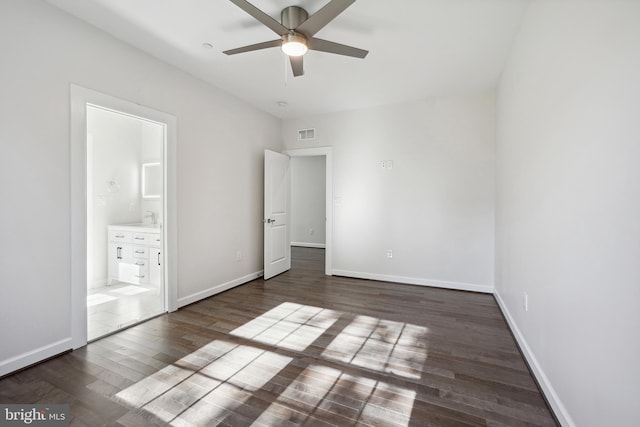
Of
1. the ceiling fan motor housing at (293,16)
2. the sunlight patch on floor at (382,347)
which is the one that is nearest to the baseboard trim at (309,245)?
the sunlight patch on floor at (382,347)

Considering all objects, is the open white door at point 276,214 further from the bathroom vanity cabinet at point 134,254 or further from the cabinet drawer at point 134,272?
the cabinet drawer at point 134,272

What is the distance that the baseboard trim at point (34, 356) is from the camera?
197 centimetres

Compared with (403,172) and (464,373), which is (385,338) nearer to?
(464,373)

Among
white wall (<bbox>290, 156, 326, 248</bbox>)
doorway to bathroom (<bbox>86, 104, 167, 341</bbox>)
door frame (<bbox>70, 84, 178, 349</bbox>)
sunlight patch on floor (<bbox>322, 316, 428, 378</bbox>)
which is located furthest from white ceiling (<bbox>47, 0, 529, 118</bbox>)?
white wall (<bbox>290, 156, 326, 248</bbox>)

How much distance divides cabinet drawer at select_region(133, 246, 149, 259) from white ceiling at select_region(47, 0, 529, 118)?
2.47 metres

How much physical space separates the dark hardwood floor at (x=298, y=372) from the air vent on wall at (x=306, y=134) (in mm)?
3005

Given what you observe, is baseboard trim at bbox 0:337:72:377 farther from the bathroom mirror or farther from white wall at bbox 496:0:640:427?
white wall at bbox 496:0:640:427

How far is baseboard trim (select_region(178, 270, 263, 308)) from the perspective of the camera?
336 centimetres

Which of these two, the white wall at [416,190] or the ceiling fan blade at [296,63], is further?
the white wall at [416,190]

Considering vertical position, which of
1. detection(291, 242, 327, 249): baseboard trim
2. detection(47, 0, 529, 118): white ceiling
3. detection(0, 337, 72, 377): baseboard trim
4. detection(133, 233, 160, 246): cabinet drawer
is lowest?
detection(0, 337, 72, 377): baseboard trim

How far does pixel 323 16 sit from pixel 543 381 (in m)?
2.85

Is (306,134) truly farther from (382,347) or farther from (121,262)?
(382,347)

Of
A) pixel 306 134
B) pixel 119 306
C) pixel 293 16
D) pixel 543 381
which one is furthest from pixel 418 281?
pixel 119 306

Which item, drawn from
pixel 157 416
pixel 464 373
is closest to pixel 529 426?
pixel 464 373
